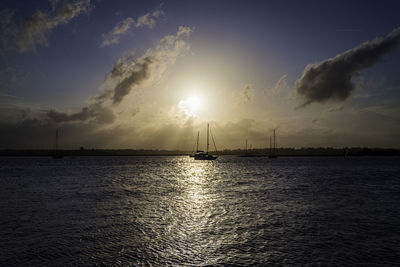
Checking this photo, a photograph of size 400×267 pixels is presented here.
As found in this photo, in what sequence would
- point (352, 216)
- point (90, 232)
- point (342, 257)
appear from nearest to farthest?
1. point (342, 257)
2. point (90, 232)
3. point (352, 216)

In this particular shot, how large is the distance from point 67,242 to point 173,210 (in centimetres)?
1147

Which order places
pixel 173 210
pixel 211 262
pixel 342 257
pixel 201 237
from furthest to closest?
pixel 173 210, pixel 201 237, pixel 342 257, pixel 211 262

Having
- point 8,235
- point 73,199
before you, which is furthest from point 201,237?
point 73,199

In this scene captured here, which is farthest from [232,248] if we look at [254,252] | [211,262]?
[211,262]

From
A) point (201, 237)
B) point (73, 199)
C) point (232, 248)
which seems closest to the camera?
point (232, 248)

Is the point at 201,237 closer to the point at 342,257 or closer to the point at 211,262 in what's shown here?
the point at 211,262

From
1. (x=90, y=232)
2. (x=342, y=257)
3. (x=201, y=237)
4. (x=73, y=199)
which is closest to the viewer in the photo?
(x=342, y=257)

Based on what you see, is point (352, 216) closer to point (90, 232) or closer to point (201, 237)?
point (201, 237)

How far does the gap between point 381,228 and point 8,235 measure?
1031 inches

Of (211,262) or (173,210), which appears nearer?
(211,262)

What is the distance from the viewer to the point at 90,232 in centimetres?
1772

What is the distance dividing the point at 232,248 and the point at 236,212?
9.91 m

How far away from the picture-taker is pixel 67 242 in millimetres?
15516

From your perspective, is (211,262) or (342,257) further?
(342,257)
